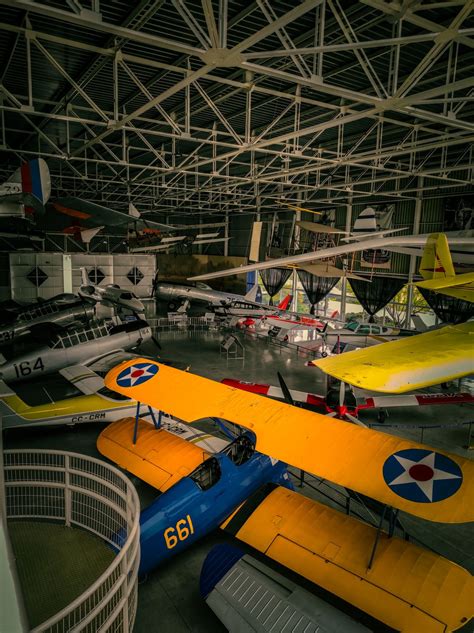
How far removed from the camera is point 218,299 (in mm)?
25656

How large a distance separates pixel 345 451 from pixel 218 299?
68.1 feet

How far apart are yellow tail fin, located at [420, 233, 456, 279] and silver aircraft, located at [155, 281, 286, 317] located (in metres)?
13.3

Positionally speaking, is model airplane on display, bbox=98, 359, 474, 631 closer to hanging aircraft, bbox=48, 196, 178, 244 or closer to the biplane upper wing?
the biplane upper wing

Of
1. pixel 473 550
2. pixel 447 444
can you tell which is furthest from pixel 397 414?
pixel 473 550

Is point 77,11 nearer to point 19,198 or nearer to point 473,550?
point 19,198

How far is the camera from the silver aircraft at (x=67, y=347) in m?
12.2

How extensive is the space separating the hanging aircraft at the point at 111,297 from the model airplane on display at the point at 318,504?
40.0 ft

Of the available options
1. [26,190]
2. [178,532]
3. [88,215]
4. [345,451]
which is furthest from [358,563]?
[88,215]

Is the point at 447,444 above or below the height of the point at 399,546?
below

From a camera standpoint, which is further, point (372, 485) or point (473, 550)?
point (473, 550)

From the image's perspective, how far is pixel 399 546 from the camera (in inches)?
196

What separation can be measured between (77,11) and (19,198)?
8.34m

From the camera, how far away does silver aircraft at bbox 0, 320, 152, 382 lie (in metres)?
12.2

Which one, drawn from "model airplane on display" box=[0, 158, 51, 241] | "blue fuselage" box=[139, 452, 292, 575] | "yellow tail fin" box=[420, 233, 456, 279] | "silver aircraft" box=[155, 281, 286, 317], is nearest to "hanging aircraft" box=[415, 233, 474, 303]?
"yellow tail fin" box=[420, 233, 456, 279]
